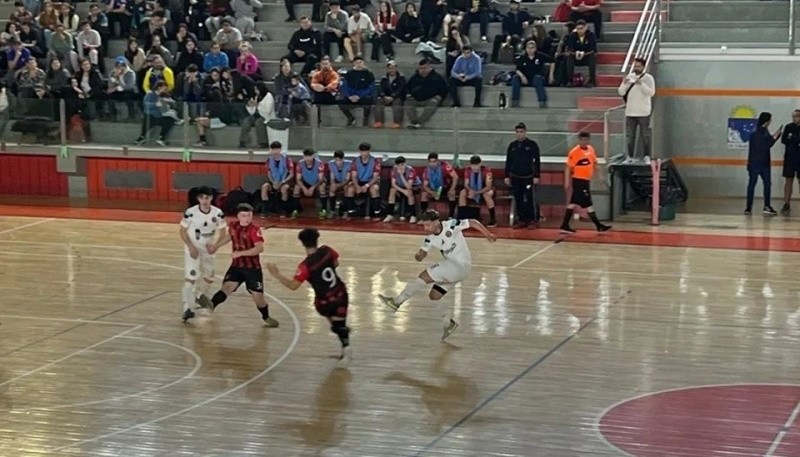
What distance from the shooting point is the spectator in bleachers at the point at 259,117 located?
26.4 meters

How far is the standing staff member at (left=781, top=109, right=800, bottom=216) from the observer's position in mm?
24719

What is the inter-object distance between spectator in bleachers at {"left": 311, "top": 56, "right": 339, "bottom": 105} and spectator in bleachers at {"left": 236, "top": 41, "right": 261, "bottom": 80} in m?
1.99

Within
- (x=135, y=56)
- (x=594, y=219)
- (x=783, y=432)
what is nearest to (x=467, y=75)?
(x=594, y=219)

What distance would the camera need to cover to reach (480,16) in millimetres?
28781

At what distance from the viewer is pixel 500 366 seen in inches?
571

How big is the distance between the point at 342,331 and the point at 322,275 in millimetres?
769

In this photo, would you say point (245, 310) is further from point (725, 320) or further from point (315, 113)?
point (315, 113)

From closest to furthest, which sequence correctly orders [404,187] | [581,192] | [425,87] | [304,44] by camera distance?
[581,192] < [404,187] < [425,87] < [304,44]

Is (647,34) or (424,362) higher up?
(647,34)

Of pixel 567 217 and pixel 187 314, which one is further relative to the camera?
pixel 567 217

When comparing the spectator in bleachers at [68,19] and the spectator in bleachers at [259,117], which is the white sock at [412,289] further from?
the spectator in bleachers at [68,19]

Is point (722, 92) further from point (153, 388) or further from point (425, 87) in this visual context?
point (153, 388)

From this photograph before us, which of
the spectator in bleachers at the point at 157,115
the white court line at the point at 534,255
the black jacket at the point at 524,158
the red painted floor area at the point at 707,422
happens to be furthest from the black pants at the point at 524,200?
the red painted floor area at the point at 707,422

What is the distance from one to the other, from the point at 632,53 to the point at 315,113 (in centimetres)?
656
